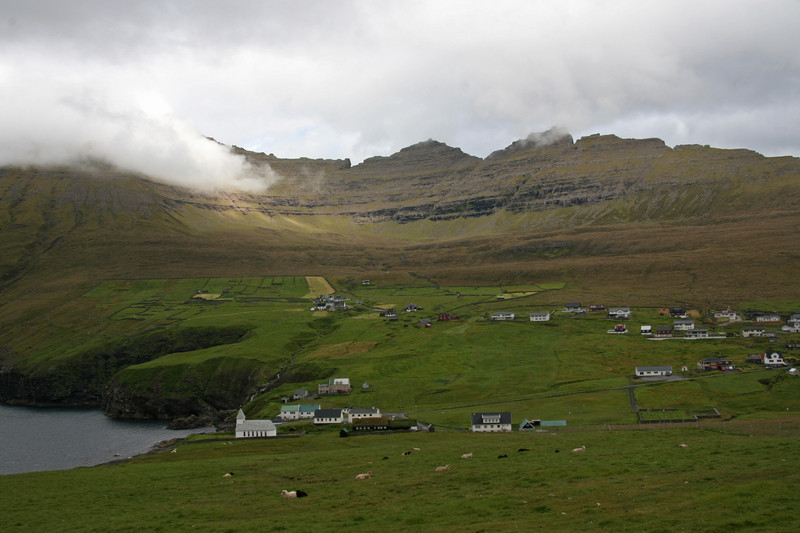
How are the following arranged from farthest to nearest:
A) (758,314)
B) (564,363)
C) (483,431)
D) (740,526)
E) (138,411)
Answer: (758,314)
(138,411)
(564,363)
(483,431)
(740,526)

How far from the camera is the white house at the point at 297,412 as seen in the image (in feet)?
332

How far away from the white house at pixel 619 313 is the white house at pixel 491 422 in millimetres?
93414

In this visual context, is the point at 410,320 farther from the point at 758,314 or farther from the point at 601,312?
the point at 758,314

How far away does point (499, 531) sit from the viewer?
24750 mm

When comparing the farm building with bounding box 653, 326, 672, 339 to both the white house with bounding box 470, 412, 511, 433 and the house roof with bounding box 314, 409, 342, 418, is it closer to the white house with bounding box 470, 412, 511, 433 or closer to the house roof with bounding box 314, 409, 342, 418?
the white house with bounding box 470, 412, 511, 433

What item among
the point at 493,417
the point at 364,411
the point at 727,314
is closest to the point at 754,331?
the point at 727,314

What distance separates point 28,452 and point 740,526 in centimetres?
11519

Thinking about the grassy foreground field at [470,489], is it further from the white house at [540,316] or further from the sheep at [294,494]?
the white house at [540,316]

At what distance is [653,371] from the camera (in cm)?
10269

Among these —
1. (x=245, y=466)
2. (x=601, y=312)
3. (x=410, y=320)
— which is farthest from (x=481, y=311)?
(x=245, y=466)

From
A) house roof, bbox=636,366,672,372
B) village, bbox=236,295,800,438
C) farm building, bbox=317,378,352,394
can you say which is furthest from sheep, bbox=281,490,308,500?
house roof, bbox=636,366,672,372

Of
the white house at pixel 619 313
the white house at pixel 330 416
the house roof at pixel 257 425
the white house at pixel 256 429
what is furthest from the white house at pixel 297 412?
the white house at pixel 619 313

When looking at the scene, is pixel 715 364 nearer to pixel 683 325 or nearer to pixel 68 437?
pixel 683 325

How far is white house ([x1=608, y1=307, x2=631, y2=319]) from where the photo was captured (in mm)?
159500
